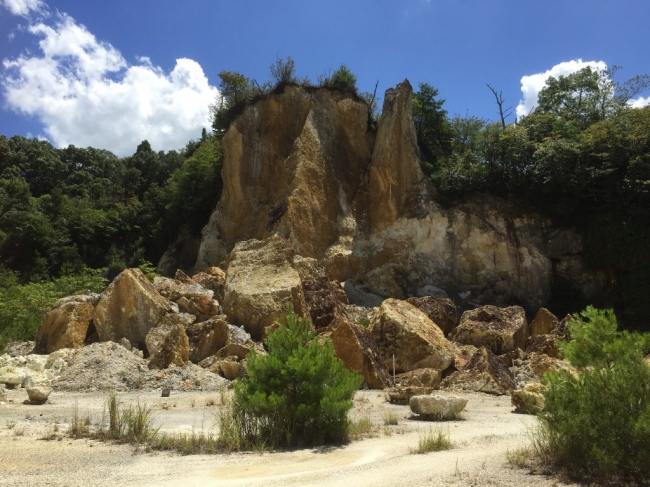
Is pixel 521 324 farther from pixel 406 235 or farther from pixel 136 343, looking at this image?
pixel 136 343

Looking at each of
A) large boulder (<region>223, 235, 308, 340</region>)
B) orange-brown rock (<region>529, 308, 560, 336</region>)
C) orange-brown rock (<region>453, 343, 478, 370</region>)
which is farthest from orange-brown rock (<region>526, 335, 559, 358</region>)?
large boulder (<region>223, 235, 308, 340</region>)

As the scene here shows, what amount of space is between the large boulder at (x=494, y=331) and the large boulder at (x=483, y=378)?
342cm

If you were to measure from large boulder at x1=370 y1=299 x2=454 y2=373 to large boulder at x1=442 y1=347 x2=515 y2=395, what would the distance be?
37.6 inches

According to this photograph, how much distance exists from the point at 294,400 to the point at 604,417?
11.8ft

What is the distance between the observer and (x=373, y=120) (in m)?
29.8

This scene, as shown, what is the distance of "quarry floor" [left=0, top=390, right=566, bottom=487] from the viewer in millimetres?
5281

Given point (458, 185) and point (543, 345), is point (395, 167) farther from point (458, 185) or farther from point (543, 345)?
point (543, 345)

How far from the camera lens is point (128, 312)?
16094mm

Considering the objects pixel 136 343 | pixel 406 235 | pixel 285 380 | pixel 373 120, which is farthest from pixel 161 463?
pixel 373 120

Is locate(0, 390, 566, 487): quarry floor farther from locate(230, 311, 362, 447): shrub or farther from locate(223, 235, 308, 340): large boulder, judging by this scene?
locate(223, 235, 308, 340): large boulder

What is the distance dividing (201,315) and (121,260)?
2048 cm

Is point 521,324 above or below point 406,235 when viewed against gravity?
below

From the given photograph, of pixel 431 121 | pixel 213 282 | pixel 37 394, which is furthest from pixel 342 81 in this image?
pixel 37 394

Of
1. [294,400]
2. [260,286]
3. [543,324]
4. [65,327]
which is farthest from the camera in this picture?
[543,324]
